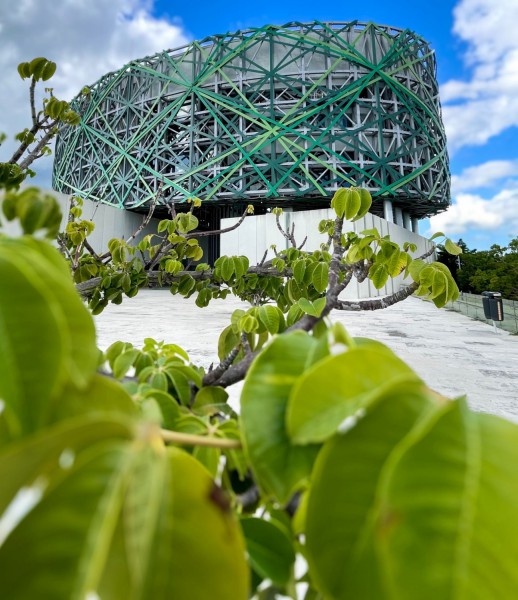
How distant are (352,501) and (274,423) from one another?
0.25ft

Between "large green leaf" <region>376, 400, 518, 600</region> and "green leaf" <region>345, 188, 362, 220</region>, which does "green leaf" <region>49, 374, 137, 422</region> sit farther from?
"green leaf" <region>345, 188, 362, 220</region>

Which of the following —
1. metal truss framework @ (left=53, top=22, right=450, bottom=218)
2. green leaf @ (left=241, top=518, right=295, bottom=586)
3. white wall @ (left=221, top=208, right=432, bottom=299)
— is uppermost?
metal truss framework @ (left=53, top=22, right=450, bottom=218)

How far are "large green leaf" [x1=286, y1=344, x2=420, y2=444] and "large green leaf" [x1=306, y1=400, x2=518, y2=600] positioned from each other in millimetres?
18

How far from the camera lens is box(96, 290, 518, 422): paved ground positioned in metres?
2.81

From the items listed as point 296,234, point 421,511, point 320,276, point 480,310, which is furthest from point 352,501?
point 296,234

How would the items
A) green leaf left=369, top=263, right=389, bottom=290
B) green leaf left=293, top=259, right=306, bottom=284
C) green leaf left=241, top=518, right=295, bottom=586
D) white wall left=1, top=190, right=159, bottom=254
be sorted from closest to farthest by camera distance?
green leaf left=241, top=518, right=295, bottom=586 → green leaf left=369, top=263, right=389, bottom=290 → green leaf left=293, top=259, right=306, bottom=284 → white wall left=1, top=190, right=159, bottom=254

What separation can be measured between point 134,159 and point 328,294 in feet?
54.2

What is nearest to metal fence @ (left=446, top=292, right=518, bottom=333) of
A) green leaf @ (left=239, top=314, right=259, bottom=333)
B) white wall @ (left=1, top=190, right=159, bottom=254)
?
green leaf @ (left=239, top=314, right=259, bottom=333)

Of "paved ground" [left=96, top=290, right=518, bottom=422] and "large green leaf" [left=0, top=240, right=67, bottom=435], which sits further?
"paved ground" [left=96, top=290, right=518, bottom=422]

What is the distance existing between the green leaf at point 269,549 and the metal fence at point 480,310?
6.33 meters

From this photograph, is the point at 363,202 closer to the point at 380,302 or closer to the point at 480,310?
the point at 380,302

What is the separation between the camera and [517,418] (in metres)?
2.18

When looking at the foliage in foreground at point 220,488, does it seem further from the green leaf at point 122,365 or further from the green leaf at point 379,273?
the green leaf at point 379,273

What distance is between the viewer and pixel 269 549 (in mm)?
264
